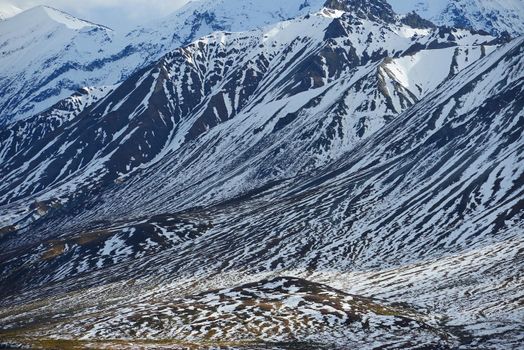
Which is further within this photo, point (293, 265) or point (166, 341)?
point (293, 265)

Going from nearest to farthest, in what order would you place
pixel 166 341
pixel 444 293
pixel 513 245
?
pixel 166 341
pixel 444 293
pixel 513 245

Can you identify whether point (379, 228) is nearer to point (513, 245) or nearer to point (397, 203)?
point (397, 203)

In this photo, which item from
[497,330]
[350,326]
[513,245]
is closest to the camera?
[497,330]

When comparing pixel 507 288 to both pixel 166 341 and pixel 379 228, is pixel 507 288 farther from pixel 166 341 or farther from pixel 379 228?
pixel 379 228

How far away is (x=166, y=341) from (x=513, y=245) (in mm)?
71106

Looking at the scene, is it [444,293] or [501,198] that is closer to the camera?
[444,293]

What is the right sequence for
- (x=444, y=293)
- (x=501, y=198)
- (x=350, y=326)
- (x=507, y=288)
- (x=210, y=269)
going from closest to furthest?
(x=350, y=326) < (x=507, y=288) < (x=444, y=293) < (x=501, y=198) < (x=210, y=269)

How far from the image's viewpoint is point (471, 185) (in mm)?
176500

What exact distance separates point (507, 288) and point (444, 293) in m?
12.5

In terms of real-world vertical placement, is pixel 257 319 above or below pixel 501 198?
above

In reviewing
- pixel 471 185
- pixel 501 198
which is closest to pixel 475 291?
pixel 501 198

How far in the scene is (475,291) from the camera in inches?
4208

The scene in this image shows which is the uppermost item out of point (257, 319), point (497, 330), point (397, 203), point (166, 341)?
point (166, 341)

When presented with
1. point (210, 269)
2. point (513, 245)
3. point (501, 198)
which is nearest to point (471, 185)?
point (501, 198)
